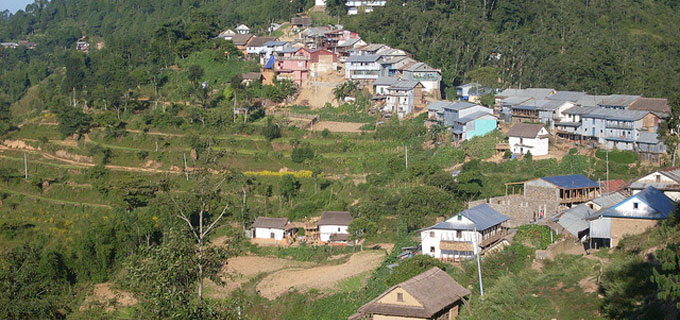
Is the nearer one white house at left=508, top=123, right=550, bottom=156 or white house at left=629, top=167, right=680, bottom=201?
white house at left=629, top=167, right=680, bottom=201

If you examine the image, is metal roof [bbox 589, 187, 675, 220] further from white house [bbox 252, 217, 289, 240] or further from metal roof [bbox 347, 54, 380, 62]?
metal roof [bbox 347, 54, 380, 62]

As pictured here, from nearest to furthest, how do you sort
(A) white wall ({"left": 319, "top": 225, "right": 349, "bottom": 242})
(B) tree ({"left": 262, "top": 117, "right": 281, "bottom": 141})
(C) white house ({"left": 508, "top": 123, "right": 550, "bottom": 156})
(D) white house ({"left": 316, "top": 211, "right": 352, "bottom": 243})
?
1. (D) white house ({"left": 316, "top": 211, "right": 352, "bottom": 243})
2. (A) white wall ({"left": 319, "top": 225, "right": 349, "bottom": 242})
3. (C) white house ({"left": 508, "top": 123, "right": 550, "bottom": 156})
4. (B) tree ({"left": 262, "top": 117, "right": 281, "bottom": 141})

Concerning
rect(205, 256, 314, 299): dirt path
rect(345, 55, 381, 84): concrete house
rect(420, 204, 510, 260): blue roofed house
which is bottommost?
rect(205, 256, 314, 299): dirt path

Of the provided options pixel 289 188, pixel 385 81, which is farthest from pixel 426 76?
pixel 289 188

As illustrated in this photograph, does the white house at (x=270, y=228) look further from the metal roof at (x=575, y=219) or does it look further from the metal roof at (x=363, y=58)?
the metal roof at (x=363, y=58)

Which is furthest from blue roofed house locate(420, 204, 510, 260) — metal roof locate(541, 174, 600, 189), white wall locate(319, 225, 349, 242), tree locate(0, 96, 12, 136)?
tree locate(0, 96, 12, 136)
